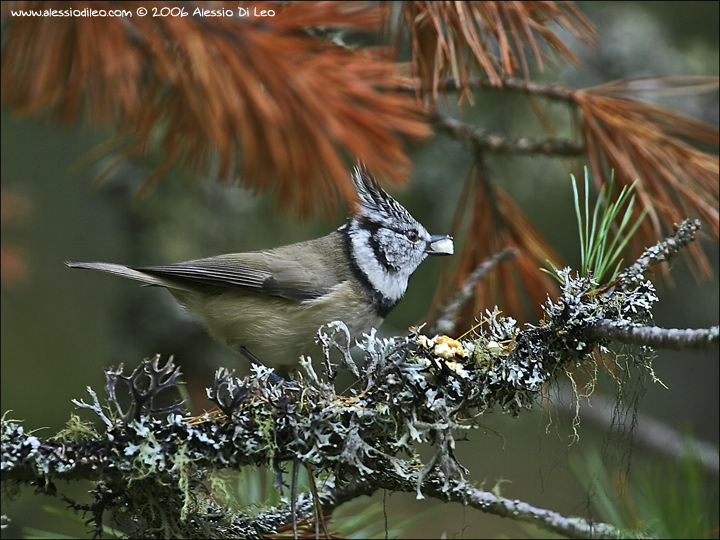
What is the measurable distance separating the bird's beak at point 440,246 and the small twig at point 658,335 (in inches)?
29.3

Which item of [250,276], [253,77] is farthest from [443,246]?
[253,77]

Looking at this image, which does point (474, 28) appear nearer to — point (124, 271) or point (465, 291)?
point (465, 291)

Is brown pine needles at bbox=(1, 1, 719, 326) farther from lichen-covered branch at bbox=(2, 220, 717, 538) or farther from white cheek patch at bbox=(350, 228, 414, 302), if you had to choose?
lichen-covered branch at bbox=(2, 220, 717, 538)

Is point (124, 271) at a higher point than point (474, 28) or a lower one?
lower

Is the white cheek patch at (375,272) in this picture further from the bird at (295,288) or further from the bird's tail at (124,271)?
the bird's tail at (124,271)

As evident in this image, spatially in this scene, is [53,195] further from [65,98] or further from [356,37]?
[65,98]

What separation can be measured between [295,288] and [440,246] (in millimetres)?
411

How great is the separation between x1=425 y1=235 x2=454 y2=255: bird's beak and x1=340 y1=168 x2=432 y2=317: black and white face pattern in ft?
0.04

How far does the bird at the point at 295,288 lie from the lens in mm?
1940

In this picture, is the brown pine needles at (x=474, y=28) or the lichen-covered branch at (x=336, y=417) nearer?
the lichen-covered branch at (x=336, y=417)

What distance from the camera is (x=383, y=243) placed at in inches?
76.0

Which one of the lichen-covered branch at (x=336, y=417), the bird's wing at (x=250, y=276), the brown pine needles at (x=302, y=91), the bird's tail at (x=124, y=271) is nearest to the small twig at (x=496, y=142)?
the brown pine needles at (x=302, y=91)

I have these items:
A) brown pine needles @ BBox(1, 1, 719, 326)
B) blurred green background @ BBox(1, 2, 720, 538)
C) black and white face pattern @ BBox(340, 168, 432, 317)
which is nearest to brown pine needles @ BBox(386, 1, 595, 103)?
brown pine needles @ BBox(1, 1, 719, 326)

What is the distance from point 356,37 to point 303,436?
2.24 metres
